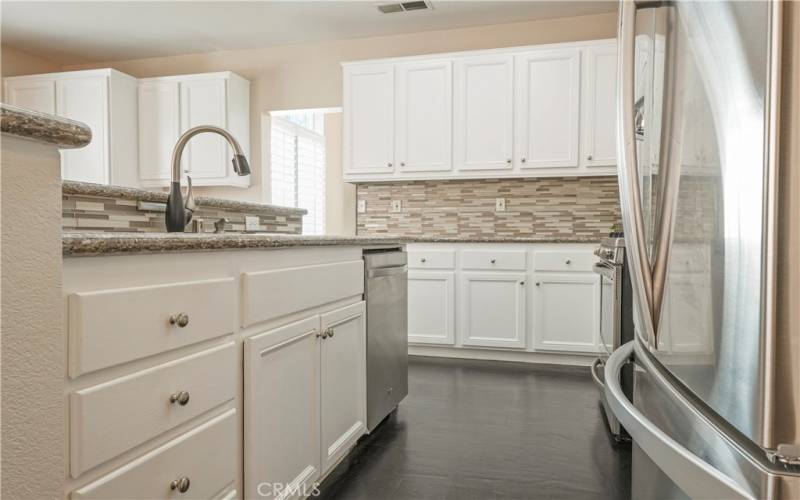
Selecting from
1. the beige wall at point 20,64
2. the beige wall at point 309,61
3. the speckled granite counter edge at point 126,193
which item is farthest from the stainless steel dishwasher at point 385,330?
the beige wall at point 20,64

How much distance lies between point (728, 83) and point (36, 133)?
82cm

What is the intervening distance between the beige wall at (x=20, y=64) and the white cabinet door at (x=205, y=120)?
1682mm

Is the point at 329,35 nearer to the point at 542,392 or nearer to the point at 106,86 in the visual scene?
the point at 106,86

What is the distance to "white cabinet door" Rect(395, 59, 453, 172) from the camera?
13.4 ft

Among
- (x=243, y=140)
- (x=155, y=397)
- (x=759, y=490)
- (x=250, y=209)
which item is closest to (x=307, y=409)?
(x=155, y=397)

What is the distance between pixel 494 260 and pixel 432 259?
1.49ft

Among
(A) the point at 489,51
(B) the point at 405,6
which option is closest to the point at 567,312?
(A) the point at 489,51

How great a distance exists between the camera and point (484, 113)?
4008 millimetres

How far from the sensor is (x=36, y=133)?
67 centimetres

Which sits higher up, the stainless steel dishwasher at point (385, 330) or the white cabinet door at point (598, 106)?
the white cabinet door at point (598, 106)

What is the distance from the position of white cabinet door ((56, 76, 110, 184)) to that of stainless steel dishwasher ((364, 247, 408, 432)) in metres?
3.45

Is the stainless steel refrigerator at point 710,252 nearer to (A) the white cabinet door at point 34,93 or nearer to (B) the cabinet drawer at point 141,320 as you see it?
(B) the cabinet drawer at point 141,320

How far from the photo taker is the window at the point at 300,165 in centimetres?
538

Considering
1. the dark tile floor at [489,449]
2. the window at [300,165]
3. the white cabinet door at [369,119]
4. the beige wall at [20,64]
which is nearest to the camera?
the dark tile floor at [489,449]
